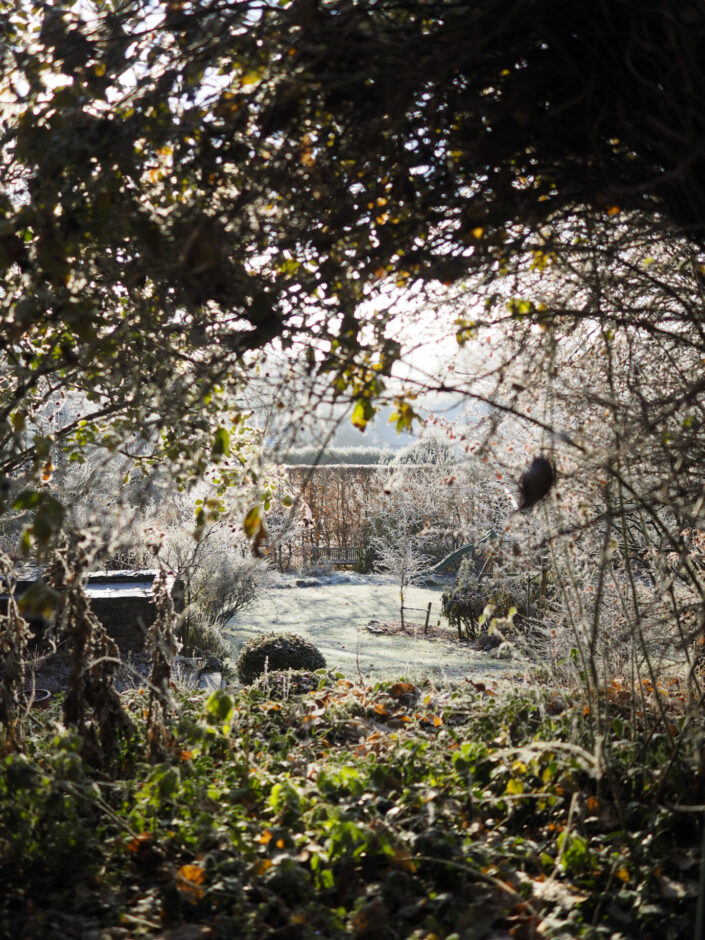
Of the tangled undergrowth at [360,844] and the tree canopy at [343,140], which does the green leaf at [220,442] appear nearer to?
the tree canopy at [343,140]

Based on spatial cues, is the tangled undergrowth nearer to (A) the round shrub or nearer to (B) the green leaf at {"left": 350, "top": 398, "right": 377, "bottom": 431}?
(B) the green leaf at {"left": 350, "top": 398, "right": 377, "bottom": 431}

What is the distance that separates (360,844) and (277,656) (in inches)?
162

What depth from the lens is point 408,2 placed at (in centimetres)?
173

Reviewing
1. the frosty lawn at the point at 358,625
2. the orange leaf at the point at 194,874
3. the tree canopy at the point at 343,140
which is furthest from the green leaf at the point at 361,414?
the frosty lawn at the point at 358,625

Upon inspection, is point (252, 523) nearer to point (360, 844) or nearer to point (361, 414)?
point (361, 414)

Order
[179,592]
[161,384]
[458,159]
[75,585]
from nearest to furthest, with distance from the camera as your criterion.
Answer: [458,159]
[161,384]
[75,585]
[179,592]

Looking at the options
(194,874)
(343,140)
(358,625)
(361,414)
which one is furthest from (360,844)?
(358,625)

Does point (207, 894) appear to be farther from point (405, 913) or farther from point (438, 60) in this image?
point (438, 60)

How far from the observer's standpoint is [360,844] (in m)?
2.31

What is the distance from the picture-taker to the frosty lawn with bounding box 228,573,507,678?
7.66m

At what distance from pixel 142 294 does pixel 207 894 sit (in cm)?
194

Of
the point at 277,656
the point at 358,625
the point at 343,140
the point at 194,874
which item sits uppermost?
the point at 343,140

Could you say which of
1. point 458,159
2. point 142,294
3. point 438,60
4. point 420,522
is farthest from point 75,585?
point 420,522

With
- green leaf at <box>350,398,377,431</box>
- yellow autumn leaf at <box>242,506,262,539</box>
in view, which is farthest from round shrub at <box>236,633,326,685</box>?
yellow autumn leaf at <box>242,506,262,539</box>
